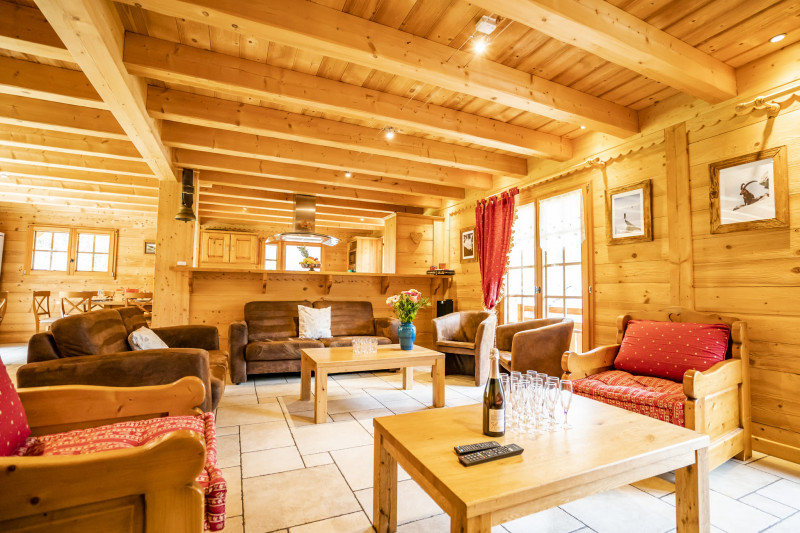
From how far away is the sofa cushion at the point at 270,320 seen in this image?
4.65 meters

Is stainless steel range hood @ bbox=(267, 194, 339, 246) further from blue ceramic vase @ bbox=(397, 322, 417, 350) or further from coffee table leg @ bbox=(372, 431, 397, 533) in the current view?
coffee table leg @ bbox=(372, 431, 397, 533)

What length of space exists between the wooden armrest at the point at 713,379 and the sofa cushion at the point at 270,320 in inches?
159

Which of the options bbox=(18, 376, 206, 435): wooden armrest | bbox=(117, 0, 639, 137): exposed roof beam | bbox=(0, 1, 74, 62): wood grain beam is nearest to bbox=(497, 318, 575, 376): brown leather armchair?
bbox=(117, 0, 639, 137): exposed roof beam

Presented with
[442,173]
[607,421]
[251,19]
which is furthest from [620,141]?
[251,19]

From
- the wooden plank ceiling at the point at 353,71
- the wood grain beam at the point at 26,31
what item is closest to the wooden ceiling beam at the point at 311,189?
the wooden plank ceiling at the point at 353,71

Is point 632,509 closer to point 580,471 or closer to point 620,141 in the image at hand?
point 580,471

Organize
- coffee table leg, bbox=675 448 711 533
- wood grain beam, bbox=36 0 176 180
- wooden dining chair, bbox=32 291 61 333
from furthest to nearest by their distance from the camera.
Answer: wooden dining chair, bbox=32 291 61 333
wood grain beam, bbox=36 0 176 180
coffee table leg, bbox=675 448 711 533

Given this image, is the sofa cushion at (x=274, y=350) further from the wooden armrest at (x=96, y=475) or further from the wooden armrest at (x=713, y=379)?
the wooden armrest at (x=713, y=379)

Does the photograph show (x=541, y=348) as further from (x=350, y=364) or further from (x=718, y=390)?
(x=350, y=364)

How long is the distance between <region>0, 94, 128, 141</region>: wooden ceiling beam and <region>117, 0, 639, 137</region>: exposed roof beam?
2041mm

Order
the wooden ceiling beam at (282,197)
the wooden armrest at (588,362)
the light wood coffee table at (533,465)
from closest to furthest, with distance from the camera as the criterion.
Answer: the light wood coffee table at (533,465), the wooden armrest at (588,362), the wooden ceiling beam at (282,197)

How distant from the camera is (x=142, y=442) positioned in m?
1.41

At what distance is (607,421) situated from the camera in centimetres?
166

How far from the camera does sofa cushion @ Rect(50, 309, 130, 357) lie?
→ 87.2 inches
